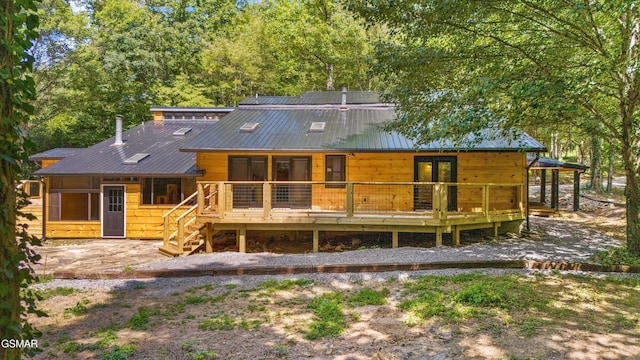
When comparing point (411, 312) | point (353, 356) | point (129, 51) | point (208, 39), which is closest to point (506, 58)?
point (411, 312)

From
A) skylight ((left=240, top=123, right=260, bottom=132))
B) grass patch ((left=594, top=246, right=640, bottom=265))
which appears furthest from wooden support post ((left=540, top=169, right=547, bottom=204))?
skylight ((left=240, top=123, right=260, bottom=132))

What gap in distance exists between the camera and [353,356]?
3.67 metres

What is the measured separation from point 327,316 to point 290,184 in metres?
7.01

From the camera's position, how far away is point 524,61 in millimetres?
7863

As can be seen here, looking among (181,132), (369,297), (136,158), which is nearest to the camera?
(369,297)

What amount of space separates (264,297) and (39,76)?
2306 centimetres

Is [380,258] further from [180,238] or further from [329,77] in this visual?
[329,77]

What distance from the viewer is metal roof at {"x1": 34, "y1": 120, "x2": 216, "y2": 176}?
12.7m

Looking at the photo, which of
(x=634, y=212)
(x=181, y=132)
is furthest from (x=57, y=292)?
(x=634, y=212)

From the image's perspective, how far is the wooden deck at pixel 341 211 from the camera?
9.67 metres

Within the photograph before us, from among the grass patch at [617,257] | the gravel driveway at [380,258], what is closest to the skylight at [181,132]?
the gravel driveway at [380,258]

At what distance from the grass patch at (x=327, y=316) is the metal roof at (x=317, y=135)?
613cm

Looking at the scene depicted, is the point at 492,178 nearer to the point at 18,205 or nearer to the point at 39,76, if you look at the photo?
the point at 18,205

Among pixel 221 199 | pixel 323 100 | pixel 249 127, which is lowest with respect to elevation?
pixel 221 199
